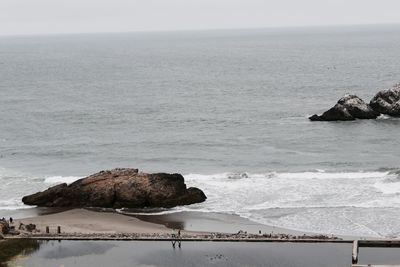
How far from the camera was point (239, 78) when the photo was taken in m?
153

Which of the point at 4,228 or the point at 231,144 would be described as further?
the point at 231,144

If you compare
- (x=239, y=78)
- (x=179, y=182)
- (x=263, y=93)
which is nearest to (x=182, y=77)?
(x=239, y=78)

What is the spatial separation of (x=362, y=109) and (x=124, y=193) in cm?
4707

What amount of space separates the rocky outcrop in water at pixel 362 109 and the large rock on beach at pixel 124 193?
129ft

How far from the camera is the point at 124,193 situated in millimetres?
54688

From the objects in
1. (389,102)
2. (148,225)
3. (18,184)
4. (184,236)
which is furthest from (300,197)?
(389,102)

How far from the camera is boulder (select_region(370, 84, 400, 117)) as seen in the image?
297 feet

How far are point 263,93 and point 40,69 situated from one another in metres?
95.3

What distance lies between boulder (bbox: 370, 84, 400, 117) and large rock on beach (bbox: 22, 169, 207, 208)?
44.5m

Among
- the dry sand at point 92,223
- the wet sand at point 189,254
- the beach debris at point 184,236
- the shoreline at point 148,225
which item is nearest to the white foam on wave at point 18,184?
the shoreline at point 148,225

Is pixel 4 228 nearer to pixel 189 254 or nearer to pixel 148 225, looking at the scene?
pixel 148 225

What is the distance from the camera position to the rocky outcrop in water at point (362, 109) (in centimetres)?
8994

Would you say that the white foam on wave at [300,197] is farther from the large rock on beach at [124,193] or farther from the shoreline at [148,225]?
the shoreline at [148,225]

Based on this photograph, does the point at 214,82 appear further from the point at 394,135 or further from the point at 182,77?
the point at 394,135
